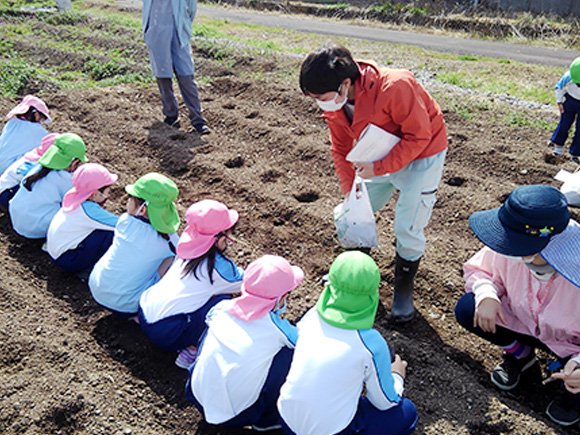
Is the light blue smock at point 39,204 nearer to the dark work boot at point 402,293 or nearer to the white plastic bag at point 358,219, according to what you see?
the white plastic bag at point 358,219

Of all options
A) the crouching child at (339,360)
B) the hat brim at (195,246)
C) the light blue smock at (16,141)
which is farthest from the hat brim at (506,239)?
the light blue smock at (16,141)

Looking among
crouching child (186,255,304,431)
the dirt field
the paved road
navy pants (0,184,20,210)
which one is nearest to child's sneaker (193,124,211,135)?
the dirt field

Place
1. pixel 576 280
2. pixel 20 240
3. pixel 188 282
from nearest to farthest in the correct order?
pixel 576 280, pixel 188 282, pixel 20 240

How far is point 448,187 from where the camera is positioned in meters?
4.57

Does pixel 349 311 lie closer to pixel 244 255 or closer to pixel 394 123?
pixel 394 123

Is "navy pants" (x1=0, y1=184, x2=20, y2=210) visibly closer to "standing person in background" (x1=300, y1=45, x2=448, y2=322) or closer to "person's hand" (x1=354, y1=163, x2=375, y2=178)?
"standing person in background" (x1=300, y1=45, x2=448, y2=322)

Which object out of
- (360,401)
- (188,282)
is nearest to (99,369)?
(188,282)

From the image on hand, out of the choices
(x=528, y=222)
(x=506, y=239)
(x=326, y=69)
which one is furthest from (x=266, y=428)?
(x=326, y=69)

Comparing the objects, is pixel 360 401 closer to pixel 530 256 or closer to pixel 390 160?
pixel 530 256

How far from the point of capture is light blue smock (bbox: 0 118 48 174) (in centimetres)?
439

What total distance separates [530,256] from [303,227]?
6.80ft

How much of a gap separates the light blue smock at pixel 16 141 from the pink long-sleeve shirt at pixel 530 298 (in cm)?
374

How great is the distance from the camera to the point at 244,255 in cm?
378

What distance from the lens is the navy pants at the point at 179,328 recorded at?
2.64 meters
